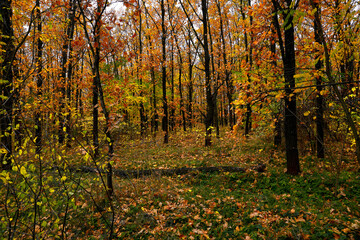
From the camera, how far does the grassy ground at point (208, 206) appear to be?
3.43 metres

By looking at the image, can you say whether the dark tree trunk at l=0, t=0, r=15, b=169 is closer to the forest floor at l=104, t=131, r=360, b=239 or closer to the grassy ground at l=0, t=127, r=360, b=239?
the grassy ground at l=0, t=127, r=360, b=239

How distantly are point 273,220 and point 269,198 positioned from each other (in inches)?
43.6

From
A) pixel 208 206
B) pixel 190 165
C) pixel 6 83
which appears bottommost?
pixel 208 206

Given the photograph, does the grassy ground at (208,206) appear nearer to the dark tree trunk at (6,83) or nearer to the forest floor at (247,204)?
the forest floor at (247,204)

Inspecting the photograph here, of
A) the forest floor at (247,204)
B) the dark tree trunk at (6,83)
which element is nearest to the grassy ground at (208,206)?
the forest floor at (247,204)

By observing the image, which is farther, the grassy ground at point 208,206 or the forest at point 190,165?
the grassy ground at point 208,206

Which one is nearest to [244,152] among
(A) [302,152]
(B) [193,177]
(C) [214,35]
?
(A) [302,152]

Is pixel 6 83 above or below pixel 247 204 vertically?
above

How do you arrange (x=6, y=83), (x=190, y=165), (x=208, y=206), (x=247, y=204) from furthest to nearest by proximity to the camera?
(x=190, y=165) → (x=6, y=83) → (x=208, y=206) → (x=247, y=204)

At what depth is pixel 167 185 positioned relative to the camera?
6.37m

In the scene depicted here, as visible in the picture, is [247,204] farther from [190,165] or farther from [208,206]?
[190,165]

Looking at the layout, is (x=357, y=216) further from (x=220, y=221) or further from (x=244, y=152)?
(x=244, y=152)

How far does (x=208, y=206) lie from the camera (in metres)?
4.89

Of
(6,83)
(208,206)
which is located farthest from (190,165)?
(6,83)
